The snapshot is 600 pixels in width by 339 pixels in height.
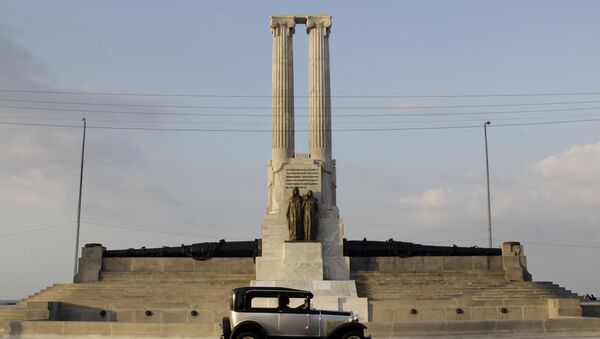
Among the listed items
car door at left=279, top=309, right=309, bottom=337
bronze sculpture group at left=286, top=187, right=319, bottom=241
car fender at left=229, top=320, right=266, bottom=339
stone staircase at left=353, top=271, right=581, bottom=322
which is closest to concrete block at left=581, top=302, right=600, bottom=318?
stone staircase at left=353, top=271, right=581, bottom=322

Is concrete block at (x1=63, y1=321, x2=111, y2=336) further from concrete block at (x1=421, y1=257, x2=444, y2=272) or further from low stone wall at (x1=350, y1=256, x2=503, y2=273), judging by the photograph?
concrete block at (x1=421, y1=257, x2=444, y2=272)

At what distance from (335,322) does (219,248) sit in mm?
21439

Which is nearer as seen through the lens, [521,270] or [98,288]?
[98,288]

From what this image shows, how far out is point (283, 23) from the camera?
1575 inches

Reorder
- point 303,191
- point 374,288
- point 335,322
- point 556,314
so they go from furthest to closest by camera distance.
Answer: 1. point 303,191
2. point 374,288
3. point 556,314
4. point 335,322

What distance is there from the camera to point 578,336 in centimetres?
2495

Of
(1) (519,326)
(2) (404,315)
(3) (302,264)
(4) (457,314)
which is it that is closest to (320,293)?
(3) (302,264)

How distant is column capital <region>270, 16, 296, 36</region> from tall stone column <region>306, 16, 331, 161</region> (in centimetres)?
87

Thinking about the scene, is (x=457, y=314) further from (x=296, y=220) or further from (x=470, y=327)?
(x=296, y=220)

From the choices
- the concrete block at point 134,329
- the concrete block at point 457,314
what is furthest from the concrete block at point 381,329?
the concrete block at point 457,314

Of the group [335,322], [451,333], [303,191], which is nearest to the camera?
[335,322]

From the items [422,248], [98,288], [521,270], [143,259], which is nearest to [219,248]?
[143,259]

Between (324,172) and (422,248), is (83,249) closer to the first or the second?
(324,172)

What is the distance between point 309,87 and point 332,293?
452 inches
